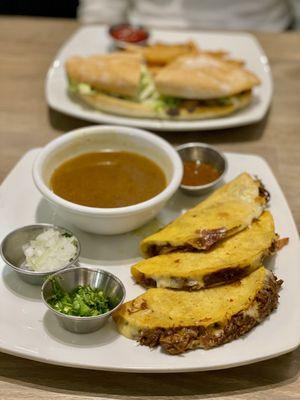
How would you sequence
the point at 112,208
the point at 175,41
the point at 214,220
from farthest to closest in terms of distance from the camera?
the point at 175,41 → the point at 112,208 → the point at 214,220

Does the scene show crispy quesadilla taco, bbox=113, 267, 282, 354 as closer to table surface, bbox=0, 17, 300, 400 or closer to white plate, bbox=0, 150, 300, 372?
white plate, bbox=0, 150, 300, 372

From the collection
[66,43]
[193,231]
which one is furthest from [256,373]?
[66,43]

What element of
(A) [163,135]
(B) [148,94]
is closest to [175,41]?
(B) [148,94]

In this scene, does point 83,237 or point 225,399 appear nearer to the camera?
point 225,399

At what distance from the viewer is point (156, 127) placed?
329 cm

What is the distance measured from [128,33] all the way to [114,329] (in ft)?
8.98

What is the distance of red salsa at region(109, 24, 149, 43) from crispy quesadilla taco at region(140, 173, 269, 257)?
6.58 ft

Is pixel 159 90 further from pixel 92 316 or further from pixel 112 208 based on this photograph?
pixel 92 316

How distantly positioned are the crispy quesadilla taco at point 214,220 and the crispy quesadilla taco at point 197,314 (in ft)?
0.67

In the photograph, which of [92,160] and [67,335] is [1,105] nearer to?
[92,160]

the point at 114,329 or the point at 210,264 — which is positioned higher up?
the point at 210,264

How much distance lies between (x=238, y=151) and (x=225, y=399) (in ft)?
5.55

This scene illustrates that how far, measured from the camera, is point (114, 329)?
2016 mm

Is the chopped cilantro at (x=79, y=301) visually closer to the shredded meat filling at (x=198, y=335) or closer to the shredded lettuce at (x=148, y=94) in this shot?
the shredded meat filling at (x=198, y=335)
